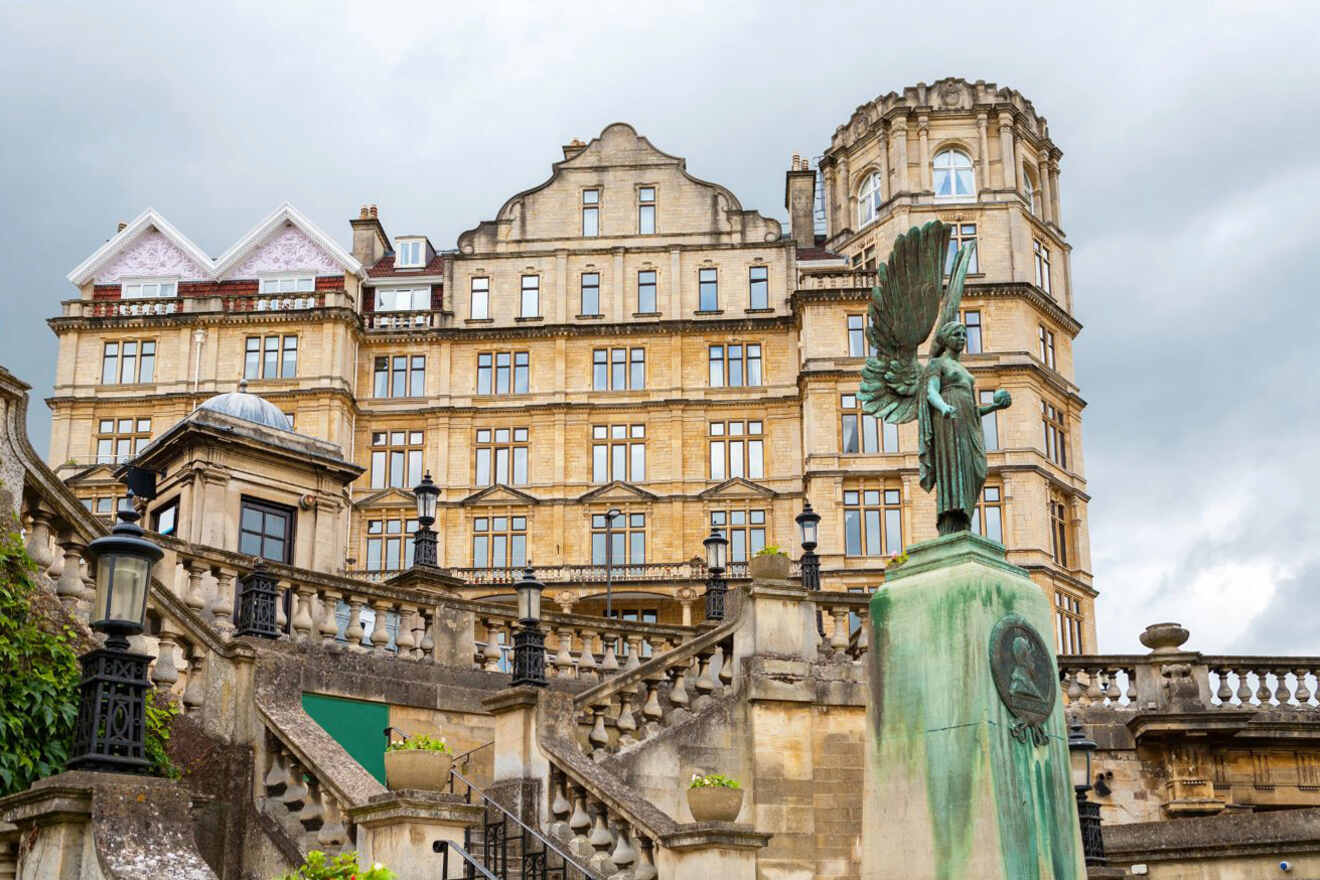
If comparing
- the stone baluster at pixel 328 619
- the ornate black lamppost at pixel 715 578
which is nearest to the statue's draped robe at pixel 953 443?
the stone baluster at pixel 328 619

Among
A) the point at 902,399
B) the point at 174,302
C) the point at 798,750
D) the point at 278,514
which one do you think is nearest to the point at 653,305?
the point at 174,302

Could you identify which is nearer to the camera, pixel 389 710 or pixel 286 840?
pixel 286 840

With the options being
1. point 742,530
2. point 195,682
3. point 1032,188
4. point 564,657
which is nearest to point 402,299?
point 742,530

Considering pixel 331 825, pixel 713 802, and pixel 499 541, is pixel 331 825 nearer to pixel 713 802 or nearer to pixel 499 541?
pixel 713 802

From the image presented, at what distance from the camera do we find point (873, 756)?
42.3 ft

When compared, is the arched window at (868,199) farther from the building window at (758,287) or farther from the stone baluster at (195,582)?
the stone baluster at (195,582)

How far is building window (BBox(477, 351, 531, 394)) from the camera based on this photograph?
5681 cm

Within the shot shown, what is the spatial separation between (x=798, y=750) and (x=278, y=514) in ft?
29.9

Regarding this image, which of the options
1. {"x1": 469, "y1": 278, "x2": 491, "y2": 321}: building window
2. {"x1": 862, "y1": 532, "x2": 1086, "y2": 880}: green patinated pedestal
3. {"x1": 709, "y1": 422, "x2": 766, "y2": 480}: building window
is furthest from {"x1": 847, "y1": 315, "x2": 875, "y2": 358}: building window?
{"x1": 862, "y1": 532, "x2": 1086, "y2": 880}: green patinated pedestal

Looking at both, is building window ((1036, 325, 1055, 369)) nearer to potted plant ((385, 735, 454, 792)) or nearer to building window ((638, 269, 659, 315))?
building window ((638, 269, 659, 315))

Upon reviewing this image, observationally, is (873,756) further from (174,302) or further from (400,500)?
(174,302)

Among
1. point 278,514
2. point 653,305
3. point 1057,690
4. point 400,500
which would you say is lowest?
point 1057,690

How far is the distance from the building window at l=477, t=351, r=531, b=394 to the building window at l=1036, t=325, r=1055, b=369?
60.3 ft

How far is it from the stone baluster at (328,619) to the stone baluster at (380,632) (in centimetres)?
43
